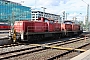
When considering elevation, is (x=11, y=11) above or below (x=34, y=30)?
above

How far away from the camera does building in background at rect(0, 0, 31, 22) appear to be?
69.8m

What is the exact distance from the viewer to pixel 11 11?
78500 mm

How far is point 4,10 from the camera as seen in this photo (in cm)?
7350

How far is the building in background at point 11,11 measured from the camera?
69.8 metres

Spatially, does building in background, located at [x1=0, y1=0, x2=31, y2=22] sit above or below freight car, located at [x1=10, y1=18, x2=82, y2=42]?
above

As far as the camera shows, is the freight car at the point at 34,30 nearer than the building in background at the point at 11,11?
Yes

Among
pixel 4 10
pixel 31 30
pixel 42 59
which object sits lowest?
pixel 42 59

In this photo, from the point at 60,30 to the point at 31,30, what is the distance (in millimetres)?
7788

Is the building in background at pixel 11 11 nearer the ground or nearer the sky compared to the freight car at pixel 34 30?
nearer the sky

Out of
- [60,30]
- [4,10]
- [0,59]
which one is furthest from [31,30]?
[4,10]

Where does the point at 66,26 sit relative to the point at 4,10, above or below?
below

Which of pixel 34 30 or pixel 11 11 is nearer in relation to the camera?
pixel 34 30

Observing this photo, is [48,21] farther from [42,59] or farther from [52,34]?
[42,59]

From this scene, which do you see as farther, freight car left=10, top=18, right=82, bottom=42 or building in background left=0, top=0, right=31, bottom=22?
building in background left=0, top=0, right=31, bottom=22
